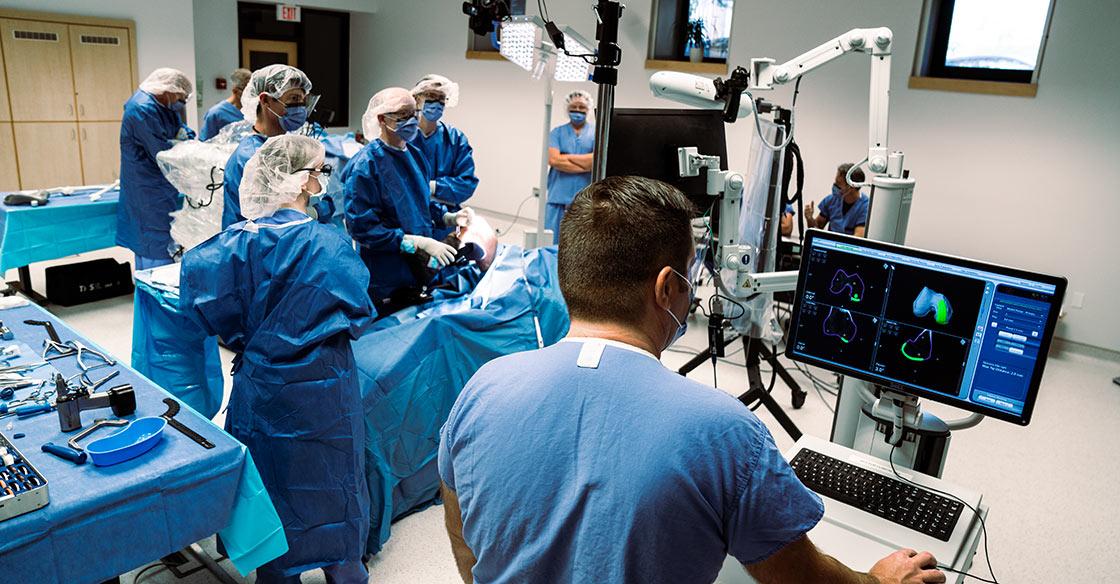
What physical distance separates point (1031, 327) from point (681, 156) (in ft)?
3.78

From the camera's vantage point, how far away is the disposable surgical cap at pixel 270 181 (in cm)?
221

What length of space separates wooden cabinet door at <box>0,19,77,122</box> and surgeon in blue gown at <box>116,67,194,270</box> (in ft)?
8.49

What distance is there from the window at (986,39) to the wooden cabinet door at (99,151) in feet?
22.2

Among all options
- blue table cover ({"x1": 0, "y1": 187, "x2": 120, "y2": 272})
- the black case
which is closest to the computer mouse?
blue table cover ({"x1": 0, "y1": 187, "x2": 120, "y2": 272})

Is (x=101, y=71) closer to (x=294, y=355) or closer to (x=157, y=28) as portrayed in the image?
(x=157, y=28)

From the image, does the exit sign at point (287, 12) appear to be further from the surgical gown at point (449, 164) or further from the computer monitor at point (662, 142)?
the computer monitor at point (662, 142)

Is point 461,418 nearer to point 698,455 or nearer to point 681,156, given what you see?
point 698,455

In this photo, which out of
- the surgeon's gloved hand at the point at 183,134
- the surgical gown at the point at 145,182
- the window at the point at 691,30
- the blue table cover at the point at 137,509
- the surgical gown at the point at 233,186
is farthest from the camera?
the window at the point at 691,30

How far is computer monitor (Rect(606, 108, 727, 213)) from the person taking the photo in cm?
230

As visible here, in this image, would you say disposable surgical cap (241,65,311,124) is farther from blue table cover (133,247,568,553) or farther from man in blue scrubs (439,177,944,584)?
man in blue scrubs (439,177,944,584)

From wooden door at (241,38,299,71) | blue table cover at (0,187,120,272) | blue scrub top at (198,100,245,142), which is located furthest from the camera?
wooden door at (241,38,299,71)

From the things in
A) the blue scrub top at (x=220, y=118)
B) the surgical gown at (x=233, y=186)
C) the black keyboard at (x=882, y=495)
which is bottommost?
the black keyboard at (x=882, y=495)

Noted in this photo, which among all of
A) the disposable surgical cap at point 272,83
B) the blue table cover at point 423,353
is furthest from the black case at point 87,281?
the blue table cover at point 423,353

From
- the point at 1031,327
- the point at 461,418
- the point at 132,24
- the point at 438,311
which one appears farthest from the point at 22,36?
the point at 1031,327
